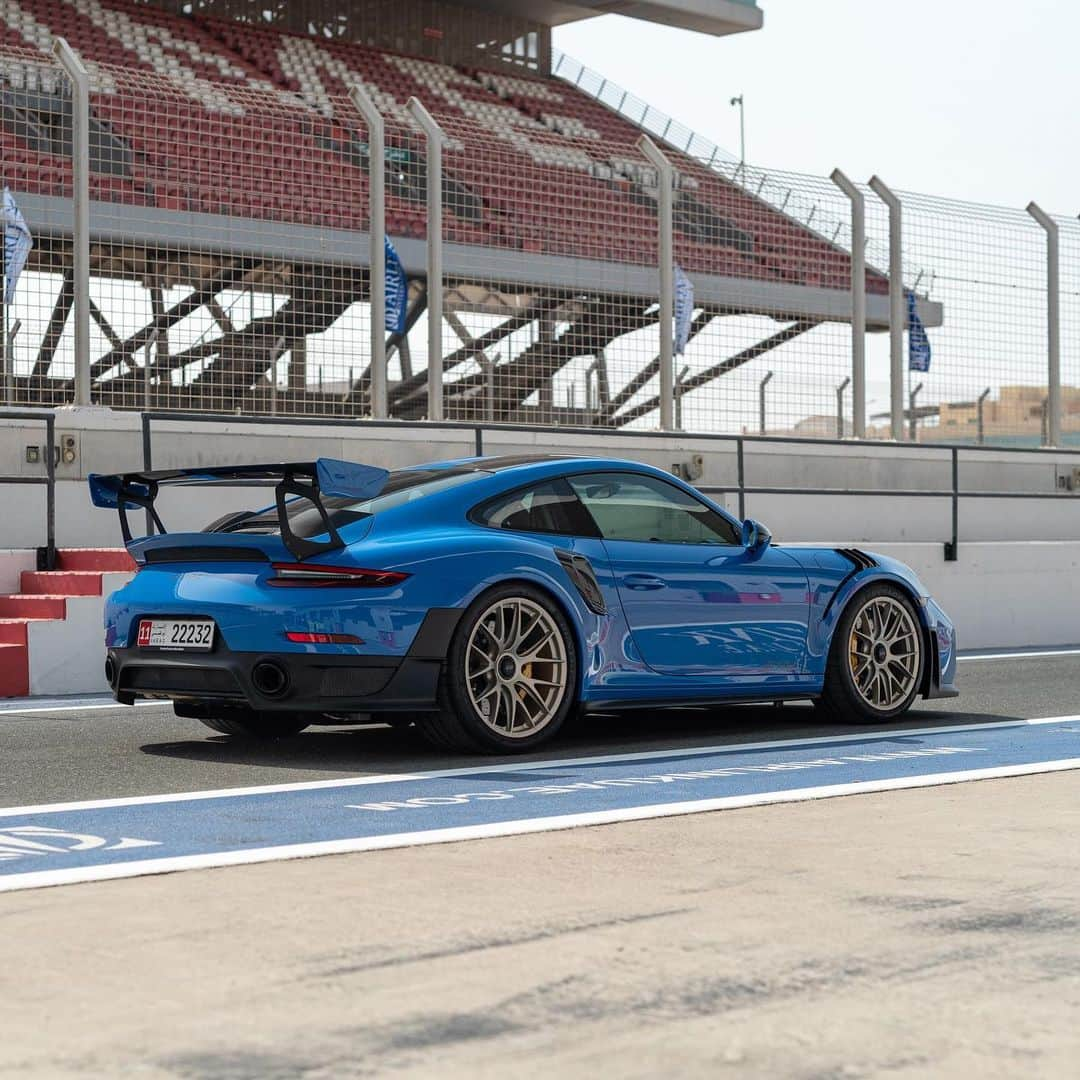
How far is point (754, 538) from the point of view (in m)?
8.38

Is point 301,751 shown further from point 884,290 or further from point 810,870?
point 884,290

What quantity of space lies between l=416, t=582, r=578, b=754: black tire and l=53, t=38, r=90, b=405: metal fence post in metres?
7.37

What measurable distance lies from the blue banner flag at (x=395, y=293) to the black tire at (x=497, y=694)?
28.0 ft

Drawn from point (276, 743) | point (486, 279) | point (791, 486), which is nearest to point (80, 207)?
point (486, 279)

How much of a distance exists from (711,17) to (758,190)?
21.9m

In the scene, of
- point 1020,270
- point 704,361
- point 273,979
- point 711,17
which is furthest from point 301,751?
point 711,17

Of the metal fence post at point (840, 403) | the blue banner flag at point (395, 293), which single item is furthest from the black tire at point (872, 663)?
the metal fence post at point (840, 403)

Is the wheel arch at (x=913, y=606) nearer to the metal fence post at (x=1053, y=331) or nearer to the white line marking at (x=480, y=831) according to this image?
the white line marking at (x=480, y=831)

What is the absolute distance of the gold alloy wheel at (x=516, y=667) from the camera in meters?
7.33

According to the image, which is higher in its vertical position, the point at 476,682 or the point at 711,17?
the point at 711,17

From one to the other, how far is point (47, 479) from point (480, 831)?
7.69 meters

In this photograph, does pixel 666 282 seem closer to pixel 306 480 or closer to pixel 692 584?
pixel 692 584

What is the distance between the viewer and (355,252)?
15.7 meters

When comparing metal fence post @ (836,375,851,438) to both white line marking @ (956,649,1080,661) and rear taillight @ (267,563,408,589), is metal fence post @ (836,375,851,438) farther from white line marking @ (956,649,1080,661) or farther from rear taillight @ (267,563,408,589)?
rear taillight @ (267,563,408,589)
